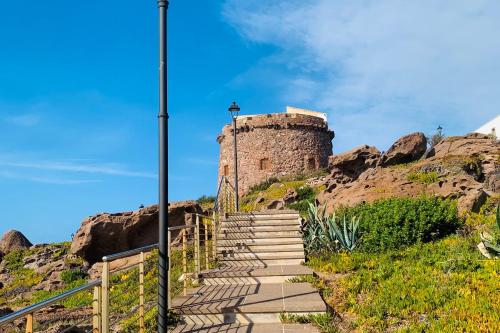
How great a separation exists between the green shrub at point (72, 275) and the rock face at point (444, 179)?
928 cm

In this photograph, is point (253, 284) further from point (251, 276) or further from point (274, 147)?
point (274, 147)

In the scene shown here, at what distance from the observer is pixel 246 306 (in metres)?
6.79

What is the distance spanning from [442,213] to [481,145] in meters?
11.1

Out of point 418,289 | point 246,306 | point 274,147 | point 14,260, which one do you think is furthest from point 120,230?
point 274,147

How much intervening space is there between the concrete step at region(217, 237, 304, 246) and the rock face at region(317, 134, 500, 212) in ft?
8.32

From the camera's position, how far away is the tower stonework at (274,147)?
37.2 meters

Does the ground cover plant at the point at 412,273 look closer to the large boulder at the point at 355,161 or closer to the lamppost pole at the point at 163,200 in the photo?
the lamppost pole at the point at 163,200

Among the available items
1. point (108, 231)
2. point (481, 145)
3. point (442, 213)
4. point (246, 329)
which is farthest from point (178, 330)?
point (481, 145)

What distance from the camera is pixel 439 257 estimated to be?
884 centimetres

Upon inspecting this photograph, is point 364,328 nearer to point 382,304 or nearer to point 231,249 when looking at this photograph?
point 382,304

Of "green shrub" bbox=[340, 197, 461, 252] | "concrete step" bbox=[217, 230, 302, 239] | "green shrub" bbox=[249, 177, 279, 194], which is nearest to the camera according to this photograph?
"green shrub" bbox=[340, 197, 461, 252]

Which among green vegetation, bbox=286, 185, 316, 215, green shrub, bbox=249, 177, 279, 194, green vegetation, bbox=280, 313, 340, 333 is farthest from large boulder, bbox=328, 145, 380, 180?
green vegetation, bbox=280, 313, 340, 333

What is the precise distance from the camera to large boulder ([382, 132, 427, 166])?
931 inches

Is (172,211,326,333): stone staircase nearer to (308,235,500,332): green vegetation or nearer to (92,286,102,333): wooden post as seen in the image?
(308,235,500,332): green vegetation
